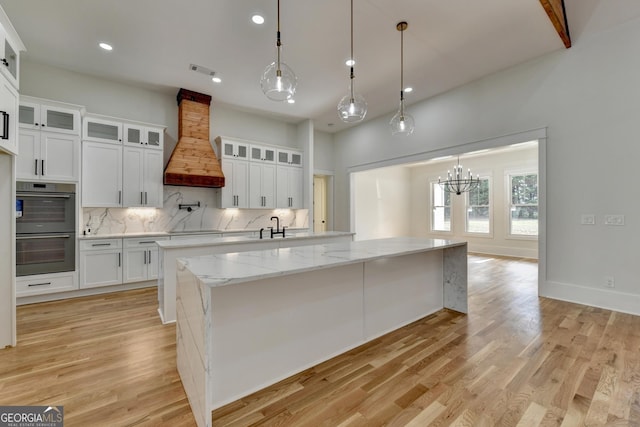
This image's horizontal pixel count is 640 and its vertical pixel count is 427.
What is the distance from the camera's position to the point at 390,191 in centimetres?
925

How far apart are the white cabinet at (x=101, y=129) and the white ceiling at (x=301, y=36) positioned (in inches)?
30.5

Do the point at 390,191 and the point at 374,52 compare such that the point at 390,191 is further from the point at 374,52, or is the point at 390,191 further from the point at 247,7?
the point at 247,7

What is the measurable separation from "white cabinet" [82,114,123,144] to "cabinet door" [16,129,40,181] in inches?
22.1

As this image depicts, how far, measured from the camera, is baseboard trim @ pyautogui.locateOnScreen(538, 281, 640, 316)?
3.26 metres

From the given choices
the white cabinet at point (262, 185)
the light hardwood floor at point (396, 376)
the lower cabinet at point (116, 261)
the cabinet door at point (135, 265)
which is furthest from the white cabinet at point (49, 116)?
the white cabinet at point (262, 185)

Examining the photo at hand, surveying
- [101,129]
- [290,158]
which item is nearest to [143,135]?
[101,129]

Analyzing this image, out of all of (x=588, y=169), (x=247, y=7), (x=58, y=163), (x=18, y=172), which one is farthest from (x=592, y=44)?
(x=18, y=172)

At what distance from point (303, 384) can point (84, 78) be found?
5736 mm

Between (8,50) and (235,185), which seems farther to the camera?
(235,185)

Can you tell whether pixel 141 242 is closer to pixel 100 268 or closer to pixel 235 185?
pixel 100 268

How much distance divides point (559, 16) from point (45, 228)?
7.15 metres

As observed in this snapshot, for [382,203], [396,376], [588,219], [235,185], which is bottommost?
[396,376]

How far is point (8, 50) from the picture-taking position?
247cm

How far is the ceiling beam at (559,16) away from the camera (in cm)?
300
